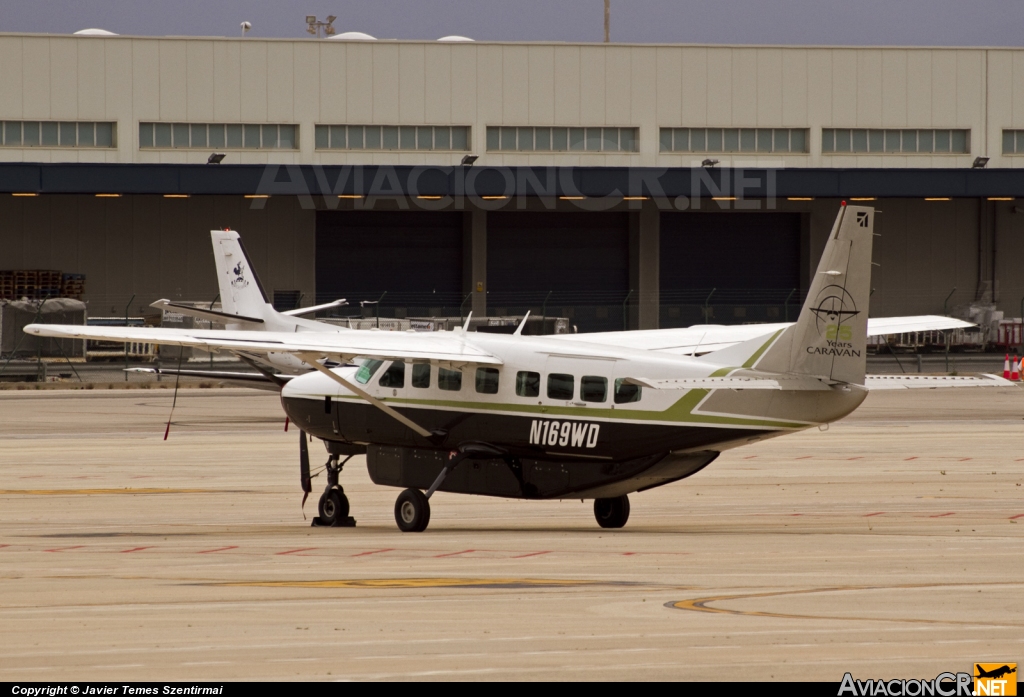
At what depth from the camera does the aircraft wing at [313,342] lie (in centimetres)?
1519

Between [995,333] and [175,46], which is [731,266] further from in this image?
[175,46]

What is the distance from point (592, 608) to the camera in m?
10.5

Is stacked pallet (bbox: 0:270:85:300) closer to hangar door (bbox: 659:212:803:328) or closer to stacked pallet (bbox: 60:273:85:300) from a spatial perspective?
stacked pallet (bbox: 60:273:85:300)

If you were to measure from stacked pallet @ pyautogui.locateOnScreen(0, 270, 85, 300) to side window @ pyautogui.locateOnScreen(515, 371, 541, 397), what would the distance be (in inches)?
1669

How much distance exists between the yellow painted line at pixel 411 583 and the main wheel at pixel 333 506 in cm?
504

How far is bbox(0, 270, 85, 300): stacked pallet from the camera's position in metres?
54.3

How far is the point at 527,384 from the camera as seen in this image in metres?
16.0

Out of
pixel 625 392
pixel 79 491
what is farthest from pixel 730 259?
pixel 625 392

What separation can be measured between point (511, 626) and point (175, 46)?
4939cm

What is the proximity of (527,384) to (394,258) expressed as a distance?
44057mm

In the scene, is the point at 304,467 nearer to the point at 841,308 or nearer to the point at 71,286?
the point at 841,308

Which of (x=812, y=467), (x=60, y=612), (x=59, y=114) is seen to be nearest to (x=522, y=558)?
(x=60, y=612)

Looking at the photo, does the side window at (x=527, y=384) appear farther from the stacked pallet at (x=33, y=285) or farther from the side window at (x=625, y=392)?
the stacked pallet at (x=33, y=285)

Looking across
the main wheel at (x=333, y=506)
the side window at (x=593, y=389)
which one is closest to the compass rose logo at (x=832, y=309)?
the side window at (x=593, y=389)
